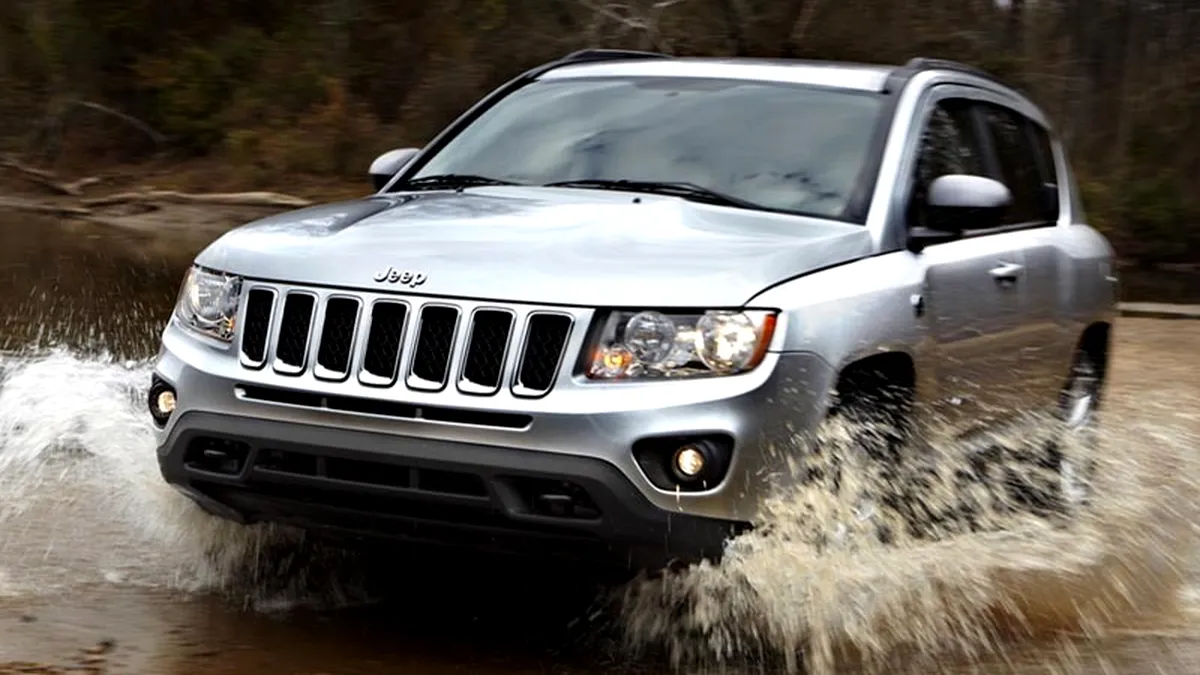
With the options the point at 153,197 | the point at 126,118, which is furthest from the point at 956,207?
the point at 126,118

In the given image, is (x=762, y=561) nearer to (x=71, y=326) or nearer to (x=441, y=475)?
(x=441, y=475)

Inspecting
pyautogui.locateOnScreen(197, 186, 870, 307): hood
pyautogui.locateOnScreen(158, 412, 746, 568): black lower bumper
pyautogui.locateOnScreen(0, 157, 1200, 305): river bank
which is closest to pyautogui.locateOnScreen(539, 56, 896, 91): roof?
pyautogui.locateOnScreen(197, 186, 870, 307): hood

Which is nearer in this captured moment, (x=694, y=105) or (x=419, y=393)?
(x=419, y=393)

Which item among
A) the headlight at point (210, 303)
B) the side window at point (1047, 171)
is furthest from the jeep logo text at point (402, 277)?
the side window at point (1047, 171)

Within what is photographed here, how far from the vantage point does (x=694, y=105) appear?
627cm

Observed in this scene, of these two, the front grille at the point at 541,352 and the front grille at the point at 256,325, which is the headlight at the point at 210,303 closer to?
the front grille at the point at 256,325

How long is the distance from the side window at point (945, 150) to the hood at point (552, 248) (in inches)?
23.7

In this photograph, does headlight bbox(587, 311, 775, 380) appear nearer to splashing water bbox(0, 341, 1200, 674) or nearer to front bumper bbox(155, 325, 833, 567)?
front bumper bbox(155, 325, 833, 567)

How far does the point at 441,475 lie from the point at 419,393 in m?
0.22

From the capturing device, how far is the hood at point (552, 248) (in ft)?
15.6

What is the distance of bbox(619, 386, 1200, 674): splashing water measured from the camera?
4824 millimetres

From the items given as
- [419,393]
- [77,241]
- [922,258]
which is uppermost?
[922,258]

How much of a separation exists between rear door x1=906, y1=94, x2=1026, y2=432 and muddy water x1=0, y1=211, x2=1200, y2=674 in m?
0.46

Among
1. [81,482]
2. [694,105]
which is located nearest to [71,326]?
[81,482]
